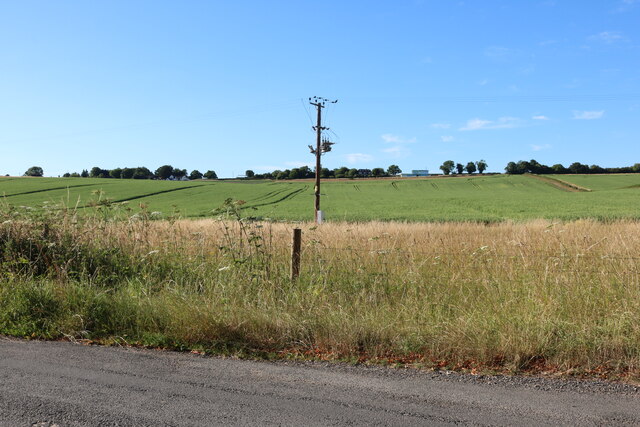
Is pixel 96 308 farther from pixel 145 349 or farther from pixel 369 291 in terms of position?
pixel 369 291

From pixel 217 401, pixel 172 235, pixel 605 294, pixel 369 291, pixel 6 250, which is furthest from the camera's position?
pixel 172 235

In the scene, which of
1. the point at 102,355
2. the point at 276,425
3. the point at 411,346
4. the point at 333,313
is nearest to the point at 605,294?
the point at 411,346

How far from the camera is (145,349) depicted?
5355 mm

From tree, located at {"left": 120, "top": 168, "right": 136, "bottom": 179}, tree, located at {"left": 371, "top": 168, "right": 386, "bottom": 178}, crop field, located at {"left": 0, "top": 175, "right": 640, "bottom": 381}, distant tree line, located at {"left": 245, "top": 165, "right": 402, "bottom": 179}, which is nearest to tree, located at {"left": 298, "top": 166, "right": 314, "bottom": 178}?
distant tree line, located at {"left": 245, "top": 165, "right": 402, "bottom": 179}

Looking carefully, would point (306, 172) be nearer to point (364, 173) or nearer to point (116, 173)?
point (364, 173)

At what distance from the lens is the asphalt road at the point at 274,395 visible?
3594 millimetres

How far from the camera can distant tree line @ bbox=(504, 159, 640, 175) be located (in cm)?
11606

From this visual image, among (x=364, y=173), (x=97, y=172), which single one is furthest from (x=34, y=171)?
(x=364, y=173)

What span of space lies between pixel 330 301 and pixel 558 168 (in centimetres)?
13956

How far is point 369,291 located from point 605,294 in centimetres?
298

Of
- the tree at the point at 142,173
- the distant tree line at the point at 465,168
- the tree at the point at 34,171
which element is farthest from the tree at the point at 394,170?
the tree at the point at 34,171

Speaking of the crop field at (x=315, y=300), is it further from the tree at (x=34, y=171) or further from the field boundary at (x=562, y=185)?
the tree at (x=34, y=171)

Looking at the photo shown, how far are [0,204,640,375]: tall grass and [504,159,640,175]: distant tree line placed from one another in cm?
12429

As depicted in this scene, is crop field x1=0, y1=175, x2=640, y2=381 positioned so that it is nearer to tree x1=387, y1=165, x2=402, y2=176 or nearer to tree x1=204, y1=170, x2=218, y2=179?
tree x1=204, y1=170, x2=218, y2=179
